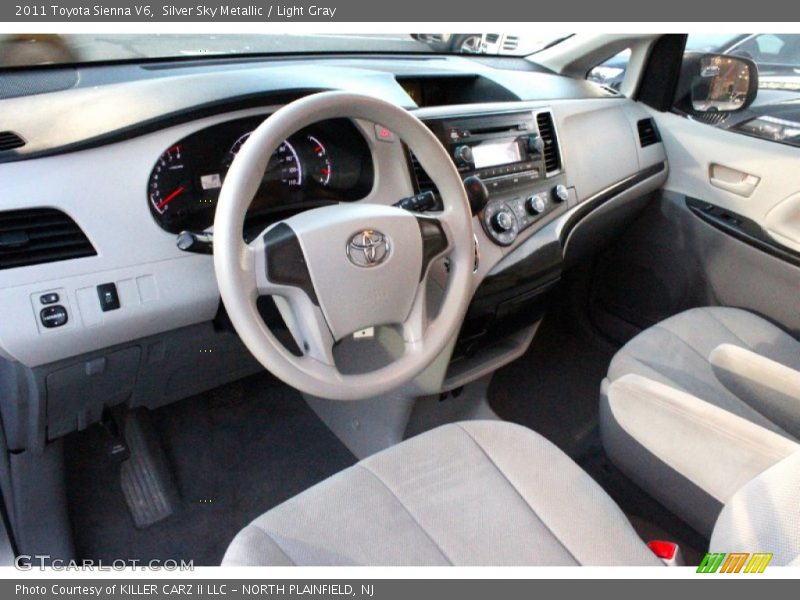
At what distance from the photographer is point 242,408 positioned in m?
2.02

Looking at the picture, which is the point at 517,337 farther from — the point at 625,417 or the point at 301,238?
the point at 301,238

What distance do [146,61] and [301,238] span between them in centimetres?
73

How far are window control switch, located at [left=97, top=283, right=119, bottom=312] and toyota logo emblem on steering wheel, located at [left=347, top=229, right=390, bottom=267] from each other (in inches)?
16.7

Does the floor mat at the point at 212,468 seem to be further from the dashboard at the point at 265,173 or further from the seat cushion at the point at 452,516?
the dashboard at the point at 265,173

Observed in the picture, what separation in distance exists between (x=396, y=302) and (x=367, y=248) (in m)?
0.12

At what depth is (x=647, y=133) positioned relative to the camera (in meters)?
2.12

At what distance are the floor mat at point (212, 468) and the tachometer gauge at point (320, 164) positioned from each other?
33.8 inches

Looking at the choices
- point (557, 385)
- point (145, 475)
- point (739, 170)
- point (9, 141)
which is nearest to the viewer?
point (9, 141)

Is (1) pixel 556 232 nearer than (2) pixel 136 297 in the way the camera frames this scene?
No

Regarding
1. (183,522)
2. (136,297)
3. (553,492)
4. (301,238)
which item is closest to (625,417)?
(553,492)

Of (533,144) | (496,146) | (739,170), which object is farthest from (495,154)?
(739,170)

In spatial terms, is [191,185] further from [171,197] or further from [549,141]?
[549,141]

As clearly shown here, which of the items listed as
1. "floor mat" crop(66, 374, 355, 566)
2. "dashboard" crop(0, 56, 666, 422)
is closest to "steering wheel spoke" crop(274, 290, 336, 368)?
"dashboard" crop(0, 56, 666, 422)

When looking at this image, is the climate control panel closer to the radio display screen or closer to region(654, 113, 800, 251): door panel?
the radio display screen
